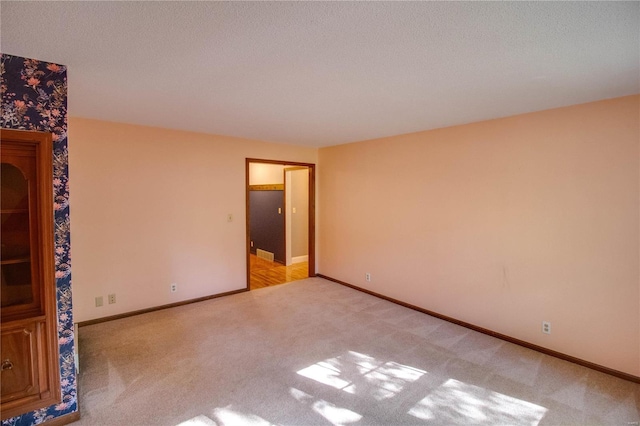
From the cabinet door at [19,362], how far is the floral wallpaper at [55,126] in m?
0.13

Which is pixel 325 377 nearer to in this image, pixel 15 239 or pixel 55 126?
pixel 15 239

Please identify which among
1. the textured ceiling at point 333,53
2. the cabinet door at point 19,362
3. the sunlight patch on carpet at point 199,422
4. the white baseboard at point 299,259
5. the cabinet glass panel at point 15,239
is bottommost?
the sunlight patch on carpet at point 199,422

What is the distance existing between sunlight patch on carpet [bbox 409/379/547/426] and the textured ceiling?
7.42ft

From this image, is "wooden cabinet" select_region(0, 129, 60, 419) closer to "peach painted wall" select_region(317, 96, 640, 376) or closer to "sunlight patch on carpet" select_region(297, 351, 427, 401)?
"sunlight patch on carpet" select_region(297, 351, 427, 401)

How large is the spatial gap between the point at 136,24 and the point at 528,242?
3439 millimetres

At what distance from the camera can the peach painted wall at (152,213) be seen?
3.33 metres

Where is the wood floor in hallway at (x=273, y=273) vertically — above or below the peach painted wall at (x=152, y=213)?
below

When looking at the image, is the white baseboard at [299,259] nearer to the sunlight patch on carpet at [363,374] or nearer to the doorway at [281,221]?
the doorway at [281,221]

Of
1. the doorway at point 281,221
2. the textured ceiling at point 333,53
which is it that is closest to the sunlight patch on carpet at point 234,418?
the textured ceiling at point 333,53

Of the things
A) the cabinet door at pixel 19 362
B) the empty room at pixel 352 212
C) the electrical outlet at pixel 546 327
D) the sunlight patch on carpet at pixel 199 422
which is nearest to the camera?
the empty room at pixel 352 212

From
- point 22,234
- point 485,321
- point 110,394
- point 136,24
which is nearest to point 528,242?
point 485,321

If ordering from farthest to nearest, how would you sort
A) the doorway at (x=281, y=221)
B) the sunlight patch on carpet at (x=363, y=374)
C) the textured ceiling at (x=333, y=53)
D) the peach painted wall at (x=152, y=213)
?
1. the doorway at (x=281, y=221)
2. the peach painted wall at (x=152, y=213)
3. the sunlight patch on carpet at (x=363, y=374)
4. the textured ceiling at (x=333, y=53)

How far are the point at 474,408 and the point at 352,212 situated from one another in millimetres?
3051

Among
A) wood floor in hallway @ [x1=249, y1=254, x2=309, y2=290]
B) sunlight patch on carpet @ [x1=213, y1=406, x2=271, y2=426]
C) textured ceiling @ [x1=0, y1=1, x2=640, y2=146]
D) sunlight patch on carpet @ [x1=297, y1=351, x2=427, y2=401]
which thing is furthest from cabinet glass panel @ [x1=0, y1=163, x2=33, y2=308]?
wood floor in hallway @ [x1=249, y1=254, x2=309, y2=290]
